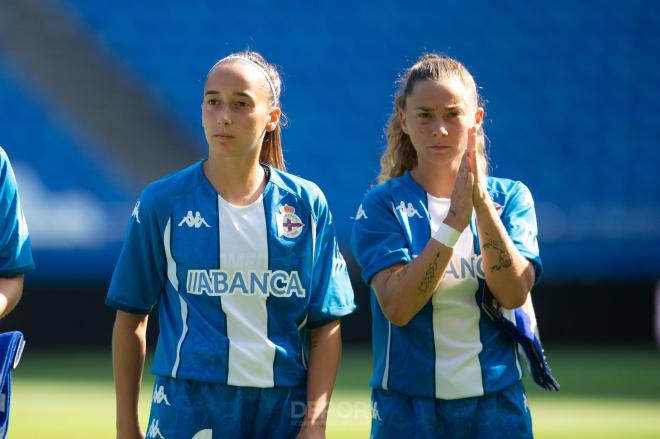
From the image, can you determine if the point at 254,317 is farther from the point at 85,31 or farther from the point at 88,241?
the point at 85,31

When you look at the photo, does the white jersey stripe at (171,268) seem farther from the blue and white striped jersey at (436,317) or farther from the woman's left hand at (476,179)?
the woman's left hand at (476,179)

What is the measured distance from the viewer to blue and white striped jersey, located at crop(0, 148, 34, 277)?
3043 millimetres

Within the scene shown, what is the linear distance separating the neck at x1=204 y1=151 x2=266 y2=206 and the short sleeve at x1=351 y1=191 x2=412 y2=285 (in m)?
0.35

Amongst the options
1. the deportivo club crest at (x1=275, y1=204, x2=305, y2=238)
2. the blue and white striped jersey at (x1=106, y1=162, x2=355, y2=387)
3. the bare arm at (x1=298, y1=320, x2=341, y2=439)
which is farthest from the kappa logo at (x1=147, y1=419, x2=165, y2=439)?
the deportivo club crest at (x1=275, y1=204, x2=305, y2=238)

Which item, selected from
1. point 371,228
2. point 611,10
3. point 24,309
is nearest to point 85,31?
point 24,309

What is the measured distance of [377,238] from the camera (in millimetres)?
3201

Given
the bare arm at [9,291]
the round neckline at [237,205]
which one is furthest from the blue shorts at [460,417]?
the bare arm at [9,291]

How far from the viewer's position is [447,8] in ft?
40.8

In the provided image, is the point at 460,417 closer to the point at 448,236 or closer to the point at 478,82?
the point at 448,236

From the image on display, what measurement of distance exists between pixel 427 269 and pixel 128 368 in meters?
0.86

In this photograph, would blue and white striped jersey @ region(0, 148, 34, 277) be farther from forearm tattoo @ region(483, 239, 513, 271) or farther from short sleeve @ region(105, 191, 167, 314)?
forearm tattoo @ region(483, 239, 513, 271)

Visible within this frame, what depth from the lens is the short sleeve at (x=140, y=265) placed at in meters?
2.99

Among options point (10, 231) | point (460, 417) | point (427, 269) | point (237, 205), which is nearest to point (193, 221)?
point (237, 205)

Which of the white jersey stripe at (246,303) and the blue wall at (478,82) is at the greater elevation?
the blue wall at (478,82)
